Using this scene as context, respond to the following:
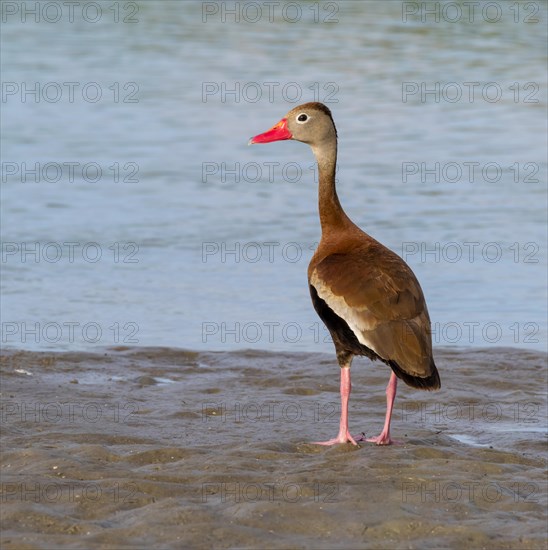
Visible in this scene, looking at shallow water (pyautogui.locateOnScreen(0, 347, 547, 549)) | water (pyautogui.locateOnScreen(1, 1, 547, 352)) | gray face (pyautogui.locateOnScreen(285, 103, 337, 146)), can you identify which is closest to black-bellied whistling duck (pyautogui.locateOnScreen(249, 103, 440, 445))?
shallow water (pyautogui.locateOnScreen(0, 347, 547, 549))

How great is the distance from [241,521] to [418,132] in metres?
15.4

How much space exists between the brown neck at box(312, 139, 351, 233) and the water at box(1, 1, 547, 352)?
2620 mm

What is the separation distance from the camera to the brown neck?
894cm

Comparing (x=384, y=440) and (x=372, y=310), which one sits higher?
(x=372, y=310)

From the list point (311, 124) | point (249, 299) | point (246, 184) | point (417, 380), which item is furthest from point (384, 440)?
point (246, 184)

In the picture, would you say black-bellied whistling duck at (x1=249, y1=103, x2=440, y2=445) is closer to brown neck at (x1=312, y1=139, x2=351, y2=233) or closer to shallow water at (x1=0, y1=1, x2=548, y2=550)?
brown neck at (x1=312, y1=139, x2=351, y2=233)

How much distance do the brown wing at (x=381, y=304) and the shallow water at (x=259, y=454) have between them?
0.61m

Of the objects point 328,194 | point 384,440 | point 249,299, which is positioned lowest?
point 384,440

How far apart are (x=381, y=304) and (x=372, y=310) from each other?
0.08 m

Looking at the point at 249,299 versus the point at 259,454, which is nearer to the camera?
the point at 259,454

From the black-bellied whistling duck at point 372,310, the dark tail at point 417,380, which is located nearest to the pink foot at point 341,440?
the black-bellied whistling duck at point 372,310

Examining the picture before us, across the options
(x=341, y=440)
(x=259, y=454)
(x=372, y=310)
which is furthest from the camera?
(x=341, y=440)

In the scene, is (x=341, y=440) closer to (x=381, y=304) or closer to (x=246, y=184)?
(x=381, y=304)

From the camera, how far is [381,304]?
26.2ft
